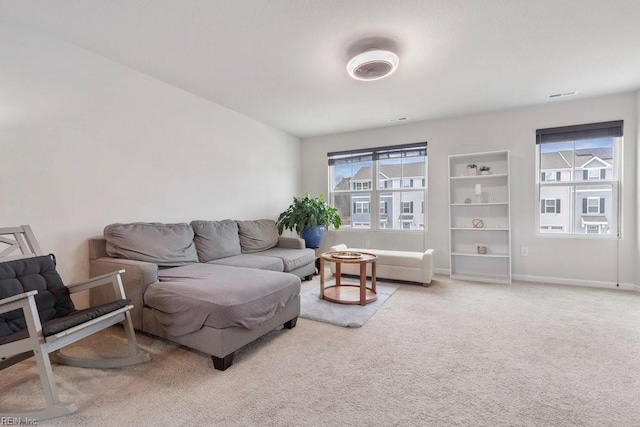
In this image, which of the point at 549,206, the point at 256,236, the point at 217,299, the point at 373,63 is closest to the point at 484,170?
the point at 549,206

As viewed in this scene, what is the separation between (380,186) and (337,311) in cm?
286

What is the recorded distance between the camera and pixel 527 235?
4.14m

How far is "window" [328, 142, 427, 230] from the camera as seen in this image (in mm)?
4871

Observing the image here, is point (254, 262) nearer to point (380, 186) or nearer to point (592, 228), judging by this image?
point (380, 186)

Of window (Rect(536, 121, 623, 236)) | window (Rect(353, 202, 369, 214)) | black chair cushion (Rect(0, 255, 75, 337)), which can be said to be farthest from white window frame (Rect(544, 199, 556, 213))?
black chair cushion (Rect(0, 255, 75, 337))

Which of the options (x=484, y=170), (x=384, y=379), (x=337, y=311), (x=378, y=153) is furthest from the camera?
(x=378, y=153)

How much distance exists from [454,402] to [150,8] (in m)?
3.11

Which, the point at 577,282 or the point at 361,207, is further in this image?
the point at 361,207

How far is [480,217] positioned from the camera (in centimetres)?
441

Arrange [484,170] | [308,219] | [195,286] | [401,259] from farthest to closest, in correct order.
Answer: [308,219] → [484,170] → [401,259] → [195,286]

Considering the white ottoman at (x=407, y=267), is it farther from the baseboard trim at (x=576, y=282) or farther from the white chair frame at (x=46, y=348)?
the white chair frame at (x=46, y=348)

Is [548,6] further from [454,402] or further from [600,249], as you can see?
[600,249]

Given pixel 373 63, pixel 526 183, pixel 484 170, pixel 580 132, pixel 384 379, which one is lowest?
Result: pixel 384 379

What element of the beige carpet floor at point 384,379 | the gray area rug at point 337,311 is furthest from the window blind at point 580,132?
the gray area rug at point 337,311
